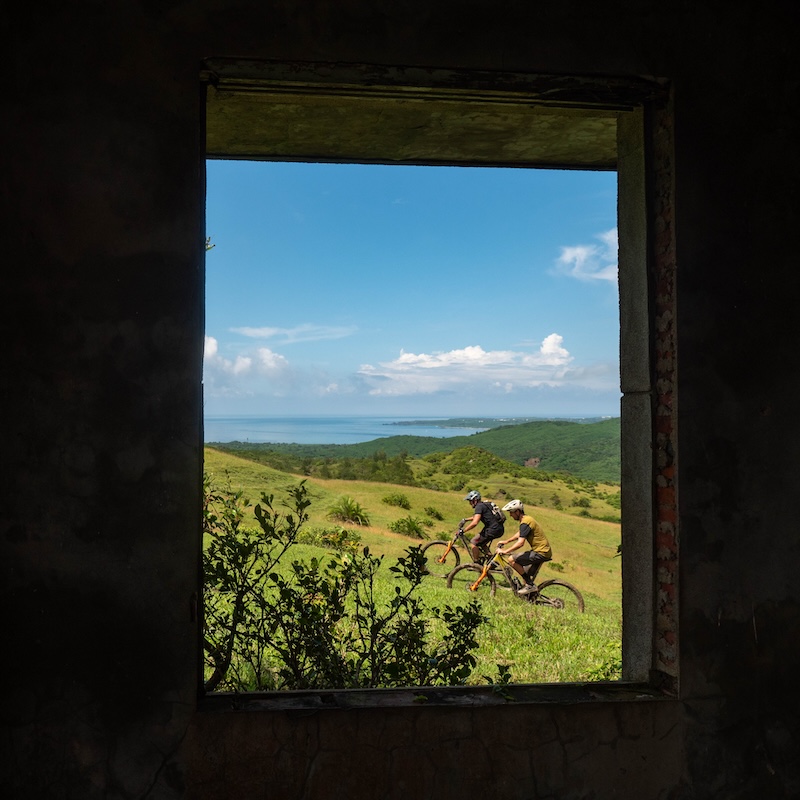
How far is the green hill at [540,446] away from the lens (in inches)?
936

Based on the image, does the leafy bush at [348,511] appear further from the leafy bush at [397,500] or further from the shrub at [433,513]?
the shrub at [433,513]

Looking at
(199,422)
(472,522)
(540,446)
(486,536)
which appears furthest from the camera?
(540,446)

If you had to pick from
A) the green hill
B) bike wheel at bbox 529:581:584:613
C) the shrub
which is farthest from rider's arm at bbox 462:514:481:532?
the green hill

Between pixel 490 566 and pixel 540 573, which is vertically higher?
pixel 490 566

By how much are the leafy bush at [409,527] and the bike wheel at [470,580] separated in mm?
4953

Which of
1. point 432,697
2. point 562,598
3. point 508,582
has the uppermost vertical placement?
point 432,697

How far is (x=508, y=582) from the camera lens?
28.1 ft

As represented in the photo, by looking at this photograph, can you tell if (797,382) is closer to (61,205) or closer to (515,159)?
(515,159)

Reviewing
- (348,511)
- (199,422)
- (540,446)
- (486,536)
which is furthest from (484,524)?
(540,446)

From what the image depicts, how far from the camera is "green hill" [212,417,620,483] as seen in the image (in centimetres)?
2378

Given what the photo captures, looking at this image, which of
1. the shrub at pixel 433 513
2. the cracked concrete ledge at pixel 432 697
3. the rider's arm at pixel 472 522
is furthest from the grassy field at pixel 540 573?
the rider's arm at pixel 472 522

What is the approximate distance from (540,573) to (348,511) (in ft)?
16.2

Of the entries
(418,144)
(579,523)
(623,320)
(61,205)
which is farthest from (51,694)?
(579,523)

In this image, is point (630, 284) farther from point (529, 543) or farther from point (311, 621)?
point (529, 543)
